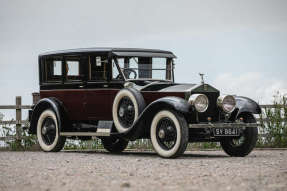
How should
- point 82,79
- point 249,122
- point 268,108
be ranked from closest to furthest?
1. point 249,122
2. point 82,79
3. point 268,108

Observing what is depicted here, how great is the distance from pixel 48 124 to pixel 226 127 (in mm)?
4801

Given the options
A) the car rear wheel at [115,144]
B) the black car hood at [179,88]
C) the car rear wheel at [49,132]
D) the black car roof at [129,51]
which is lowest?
the car rear wheel at [115,144]

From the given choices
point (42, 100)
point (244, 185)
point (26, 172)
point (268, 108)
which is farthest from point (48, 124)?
point (244, 185)

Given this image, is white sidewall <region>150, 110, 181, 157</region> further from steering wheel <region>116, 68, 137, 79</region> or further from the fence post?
the fence post

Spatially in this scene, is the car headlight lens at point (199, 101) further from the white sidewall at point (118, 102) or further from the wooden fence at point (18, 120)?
the wooden fence at point (18, 120)

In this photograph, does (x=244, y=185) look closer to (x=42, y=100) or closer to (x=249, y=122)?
(x=249, y=122)

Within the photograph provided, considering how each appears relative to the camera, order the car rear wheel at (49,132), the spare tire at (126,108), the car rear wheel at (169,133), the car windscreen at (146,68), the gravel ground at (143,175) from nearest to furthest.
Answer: the gravel ground at (143,175) → the car rear wheel at (169,133) → the spare tire at (126,108) → the car windscreen at (146,68) → the car rear wheel at (49,132)

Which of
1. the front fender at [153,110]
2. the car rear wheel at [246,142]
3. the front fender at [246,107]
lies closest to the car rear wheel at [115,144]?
the front fender at [153,110]

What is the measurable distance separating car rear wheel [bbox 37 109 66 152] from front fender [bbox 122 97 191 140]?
2.43 metres

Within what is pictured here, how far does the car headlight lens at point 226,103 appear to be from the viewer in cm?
1106

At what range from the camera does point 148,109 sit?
35.1ft

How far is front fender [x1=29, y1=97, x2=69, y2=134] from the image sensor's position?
12963 millimetres

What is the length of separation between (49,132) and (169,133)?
4.05 meters

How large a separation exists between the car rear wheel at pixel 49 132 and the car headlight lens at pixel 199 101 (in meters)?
3.85
